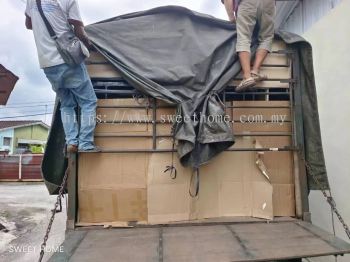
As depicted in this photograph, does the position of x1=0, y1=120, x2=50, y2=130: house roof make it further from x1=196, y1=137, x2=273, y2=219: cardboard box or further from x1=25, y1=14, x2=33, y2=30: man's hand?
x1=196, y1=137, x2=273, y2=219: cardboard box

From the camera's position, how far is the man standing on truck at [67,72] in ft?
7.54

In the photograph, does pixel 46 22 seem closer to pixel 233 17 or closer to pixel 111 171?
pixel 111 171

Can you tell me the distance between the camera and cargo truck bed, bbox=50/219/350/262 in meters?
1.81

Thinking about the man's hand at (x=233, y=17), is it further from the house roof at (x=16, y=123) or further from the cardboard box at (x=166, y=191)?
the house roof at (x=16, y=123)

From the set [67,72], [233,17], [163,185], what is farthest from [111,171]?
[233,17]

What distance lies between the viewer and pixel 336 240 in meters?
2.03

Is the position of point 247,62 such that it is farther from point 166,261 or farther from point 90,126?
point 166,261

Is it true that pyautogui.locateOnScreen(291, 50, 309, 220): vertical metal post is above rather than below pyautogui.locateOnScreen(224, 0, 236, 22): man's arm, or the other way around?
below

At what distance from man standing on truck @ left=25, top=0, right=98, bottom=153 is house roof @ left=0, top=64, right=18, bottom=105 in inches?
79.4

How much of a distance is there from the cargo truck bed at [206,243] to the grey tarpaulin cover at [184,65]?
52 cm

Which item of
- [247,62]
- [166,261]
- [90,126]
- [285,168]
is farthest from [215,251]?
[247,62]

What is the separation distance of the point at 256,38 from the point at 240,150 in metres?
1.01

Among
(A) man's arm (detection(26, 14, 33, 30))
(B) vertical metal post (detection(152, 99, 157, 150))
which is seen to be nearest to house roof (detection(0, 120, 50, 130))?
(A) man's arm (detection(26, 14, 33, 30))

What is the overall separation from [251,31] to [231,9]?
1.20ft
